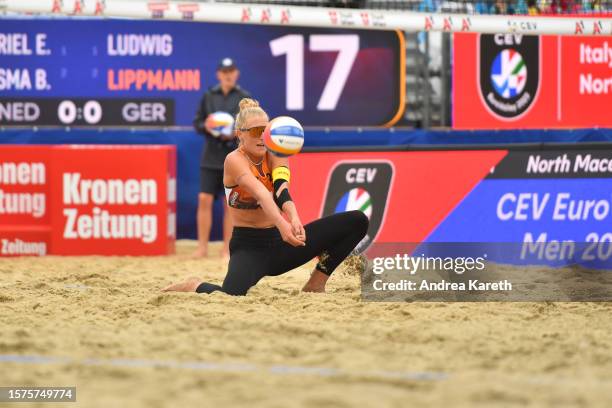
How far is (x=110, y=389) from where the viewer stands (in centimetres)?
414

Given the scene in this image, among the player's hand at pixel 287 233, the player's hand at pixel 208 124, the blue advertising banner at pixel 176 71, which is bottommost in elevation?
the player's hand at pixel 287 233

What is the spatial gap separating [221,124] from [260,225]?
3262 mm

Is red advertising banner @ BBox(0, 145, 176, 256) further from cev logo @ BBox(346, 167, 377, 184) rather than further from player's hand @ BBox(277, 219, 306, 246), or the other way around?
player's hand @ BBox(277, 219, 306, 246)

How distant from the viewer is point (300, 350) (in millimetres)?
4805

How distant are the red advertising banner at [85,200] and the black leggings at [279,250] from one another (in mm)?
3706

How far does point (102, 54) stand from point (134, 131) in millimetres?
862

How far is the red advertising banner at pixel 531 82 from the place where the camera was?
35.0 ft

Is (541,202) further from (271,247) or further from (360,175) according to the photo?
(271,247)

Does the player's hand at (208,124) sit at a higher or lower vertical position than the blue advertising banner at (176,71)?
lower

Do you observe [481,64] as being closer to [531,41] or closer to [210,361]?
[531,41]

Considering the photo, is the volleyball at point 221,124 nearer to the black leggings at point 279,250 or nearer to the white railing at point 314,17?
the white railing at point 314,17

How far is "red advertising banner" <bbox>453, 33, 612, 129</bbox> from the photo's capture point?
35.0 feet

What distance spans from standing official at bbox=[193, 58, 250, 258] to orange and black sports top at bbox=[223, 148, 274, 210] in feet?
11.2

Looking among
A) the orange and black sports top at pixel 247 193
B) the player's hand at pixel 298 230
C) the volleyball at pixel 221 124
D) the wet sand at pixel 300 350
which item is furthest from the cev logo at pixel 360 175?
the player's hand at pixel 298 230
